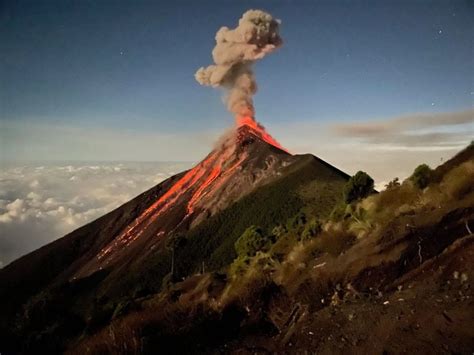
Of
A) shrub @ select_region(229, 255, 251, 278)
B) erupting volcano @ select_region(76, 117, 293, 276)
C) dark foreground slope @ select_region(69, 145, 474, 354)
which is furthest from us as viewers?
erupting volcano @ select_region(76, 117, 293, 276)

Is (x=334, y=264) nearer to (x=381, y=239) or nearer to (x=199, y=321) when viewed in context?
(x=381, y=239)

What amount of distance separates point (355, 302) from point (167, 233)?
12642 cm

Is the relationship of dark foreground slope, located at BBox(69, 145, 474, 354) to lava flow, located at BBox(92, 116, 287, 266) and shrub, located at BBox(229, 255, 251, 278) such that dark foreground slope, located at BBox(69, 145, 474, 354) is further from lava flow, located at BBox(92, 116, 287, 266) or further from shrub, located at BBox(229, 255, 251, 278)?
lava flow, located at BBox(92, 116, 287, 266)

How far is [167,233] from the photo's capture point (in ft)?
441

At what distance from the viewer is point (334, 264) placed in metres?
14.0

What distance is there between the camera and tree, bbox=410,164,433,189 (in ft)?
59.4

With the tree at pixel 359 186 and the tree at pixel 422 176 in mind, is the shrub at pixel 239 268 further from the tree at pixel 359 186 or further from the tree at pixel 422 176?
the tree at pixel 359 186

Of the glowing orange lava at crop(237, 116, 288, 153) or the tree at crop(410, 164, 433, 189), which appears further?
the glowing orange lava at crop(237, 116, 288, 153)

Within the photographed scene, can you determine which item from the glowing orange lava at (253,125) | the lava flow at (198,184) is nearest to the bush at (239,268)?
the lava flow at (198,184)

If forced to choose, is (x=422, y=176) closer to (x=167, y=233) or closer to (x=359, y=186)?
(x=359, y=186)

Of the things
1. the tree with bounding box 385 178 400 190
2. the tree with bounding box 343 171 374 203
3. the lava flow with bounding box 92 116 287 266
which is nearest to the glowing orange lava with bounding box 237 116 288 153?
the lava flow with bounding box 92 116 287 266

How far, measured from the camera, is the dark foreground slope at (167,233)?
10362 centimetres

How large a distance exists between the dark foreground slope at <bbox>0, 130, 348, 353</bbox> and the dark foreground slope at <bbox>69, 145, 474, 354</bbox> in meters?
68.7

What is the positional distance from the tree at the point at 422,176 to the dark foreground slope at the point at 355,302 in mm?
1738
